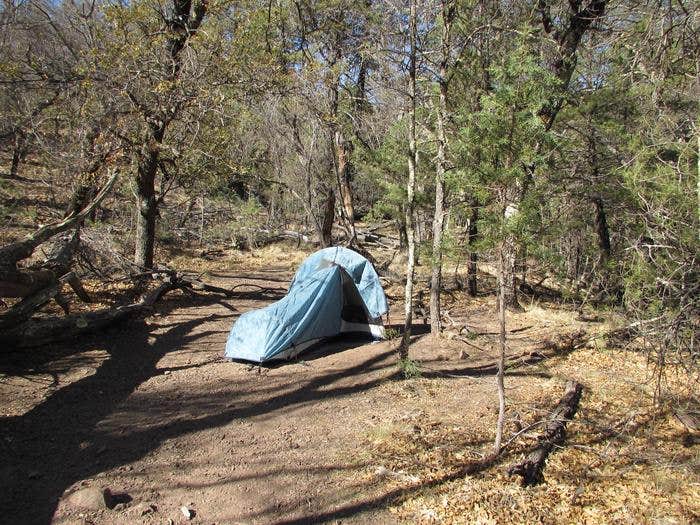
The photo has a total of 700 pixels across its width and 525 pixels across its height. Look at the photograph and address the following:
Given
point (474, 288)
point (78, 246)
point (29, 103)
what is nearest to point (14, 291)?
point (78, 246)

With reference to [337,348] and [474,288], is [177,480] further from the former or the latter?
[474,288]

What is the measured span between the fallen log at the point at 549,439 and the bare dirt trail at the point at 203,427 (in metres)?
0.95

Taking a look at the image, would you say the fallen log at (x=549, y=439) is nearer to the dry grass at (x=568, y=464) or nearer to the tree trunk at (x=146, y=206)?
the dry grass at (x=568, y=464)

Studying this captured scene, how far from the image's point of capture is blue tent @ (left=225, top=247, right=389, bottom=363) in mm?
8633

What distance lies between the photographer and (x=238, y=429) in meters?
6.41

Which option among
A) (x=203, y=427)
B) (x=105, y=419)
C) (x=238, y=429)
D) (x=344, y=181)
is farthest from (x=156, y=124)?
(x=238, y=429)

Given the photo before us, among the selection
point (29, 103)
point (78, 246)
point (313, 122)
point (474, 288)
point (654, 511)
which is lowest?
point (654, 511)

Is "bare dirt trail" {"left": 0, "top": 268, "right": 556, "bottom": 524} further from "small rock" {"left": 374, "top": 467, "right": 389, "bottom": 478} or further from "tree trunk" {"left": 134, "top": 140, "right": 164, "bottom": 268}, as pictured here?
"tree trunk" {"left": 134, "top": 140, "right": 164, "bottom": 268}

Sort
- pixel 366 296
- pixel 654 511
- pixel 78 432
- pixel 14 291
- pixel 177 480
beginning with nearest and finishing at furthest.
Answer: pixel 654 511
pixel 177 480
pixel 78 432
pixel 14 291
pixel 366 296

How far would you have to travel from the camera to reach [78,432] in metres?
6.03

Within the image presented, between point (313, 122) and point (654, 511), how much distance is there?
406 inches

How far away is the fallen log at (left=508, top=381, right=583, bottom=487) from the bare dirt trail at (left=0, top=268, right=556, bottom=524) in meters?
0.95

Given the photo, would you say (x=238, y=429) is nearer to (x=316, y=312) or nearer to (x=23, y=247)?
(x=316, y=312)

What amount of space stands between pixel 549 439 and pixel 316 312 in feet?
15.0
